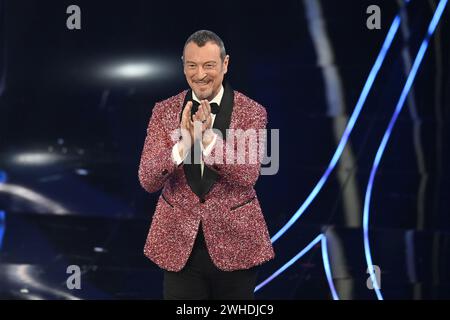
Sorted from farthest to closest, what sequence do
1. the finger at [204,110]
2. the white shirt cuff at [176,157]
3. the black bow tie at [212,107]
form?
the black bow tie at [212,107] → the white shirt cuff at [176,157] → the finger at [204,110]

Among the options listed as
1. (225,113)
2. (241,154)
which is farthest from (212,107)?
(241,154)

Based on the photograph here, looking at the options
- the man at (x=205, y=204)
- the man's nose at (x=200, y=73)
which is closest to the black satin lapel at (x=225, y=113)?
the man at (x=205, y=204)

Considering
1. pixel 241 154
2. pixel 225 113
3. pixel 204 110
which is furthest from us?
pixel 225 113

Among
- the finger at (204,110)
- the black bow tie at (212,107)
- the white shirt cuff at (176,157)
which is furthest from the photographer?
the black bow tie at (212,107)

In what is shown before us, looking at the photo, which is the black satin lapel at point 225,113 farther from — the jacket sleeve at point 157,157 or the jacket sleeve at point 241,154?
the jacket sleeve at point 157,157

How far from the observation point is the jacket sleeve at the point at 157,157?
7.55 feet

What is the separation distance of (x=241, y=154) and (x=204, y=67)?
0.28 m

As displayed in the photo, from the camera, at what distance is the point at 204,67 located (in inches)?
93.7

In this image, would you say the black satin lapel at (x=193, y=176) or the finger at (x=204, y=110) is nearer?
the finger at (x=204, y=110)

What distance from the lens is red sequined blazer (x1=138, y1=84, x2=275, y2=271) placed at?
2.33 metres

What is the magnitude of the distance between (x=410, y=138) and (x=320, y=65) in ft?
1.59

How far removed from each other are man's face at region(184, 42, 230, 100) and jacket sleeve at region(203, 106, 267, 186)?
148mm

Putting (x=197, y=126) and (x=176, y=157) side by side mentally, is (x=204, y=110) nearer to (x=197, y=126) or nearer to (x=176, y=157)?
(x=197, y=126)

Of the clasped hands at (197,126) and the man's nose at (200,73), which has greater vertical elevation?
the man's nose at (200,73)
